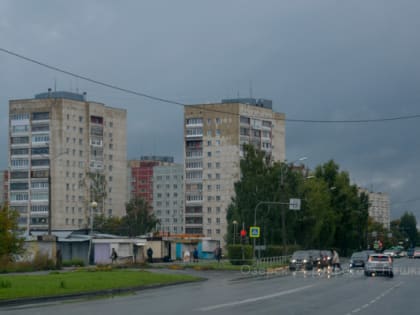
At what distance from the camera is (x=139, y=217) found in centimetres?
14700

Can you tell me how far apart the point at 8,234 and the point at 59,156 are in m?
103

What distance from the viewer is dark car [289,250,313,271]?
213ft

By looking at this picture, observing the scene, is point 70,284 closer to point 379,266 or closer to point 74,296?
point 74,296

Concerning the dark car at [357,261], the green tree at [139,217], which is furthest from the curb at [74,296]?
the green tree at [139,217]

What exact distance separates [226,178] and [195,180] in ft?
19.3

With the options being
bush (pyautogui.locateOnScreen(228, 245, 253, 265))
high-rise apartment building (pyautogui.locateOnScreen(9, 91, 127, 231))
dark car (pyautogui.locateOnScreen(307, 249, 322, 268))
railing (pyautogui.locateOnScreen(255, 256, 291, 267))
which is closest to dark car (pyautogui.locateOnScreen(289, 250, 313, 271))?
dark car (pyautogui.locateOnScreen(307, 249, 322, 268))

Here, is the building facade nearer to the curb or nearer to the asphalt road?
the curb

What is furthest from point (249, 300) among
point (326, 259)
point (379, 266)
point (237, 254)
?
point (326, 259)

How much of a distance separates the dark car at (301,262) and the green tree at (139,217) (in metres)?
77.4

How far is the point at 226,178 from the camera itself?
149375 mm

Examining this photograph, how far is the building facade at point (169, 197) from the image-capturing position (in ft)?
597

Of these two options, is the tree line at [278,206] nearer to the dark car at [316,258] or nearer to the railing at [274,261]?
the railing at [274,261]

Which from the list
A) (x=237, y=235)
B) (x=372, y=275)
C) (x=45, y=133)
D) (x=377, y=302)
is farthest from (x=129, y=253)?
(x=45, y=133)

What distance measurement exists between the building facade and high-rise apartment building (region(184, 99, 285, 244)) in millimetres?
30236
